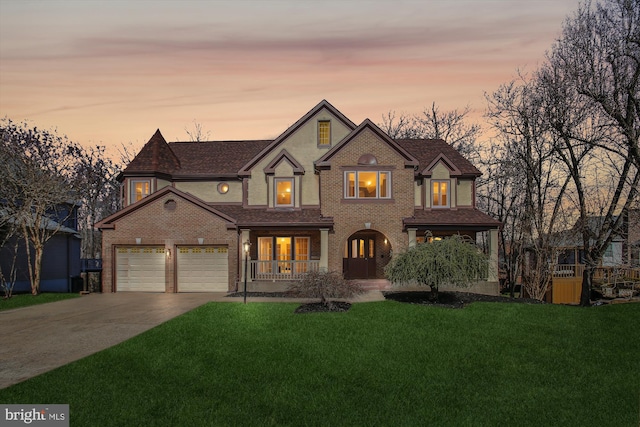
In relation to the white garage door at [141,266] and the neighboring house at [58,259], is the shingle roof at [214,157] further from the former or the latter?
the neighboring house at [58,259]

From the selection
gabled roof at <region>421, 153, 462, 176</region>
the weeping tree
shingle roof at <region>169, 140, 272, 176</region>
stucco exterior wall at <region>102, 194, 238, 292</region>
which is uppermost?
shingle roof at <region>169, 140, 272, 176</region>

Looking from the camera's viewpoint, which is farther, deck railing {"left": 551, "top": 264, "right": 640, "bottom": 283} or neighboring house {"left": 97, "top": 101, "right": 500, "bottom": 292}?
deck railing {"left": 551, "top": 264, "right": 640, "bottom": 283}

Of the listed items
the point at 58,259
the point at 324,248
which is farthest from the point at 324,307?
the point at 58,259

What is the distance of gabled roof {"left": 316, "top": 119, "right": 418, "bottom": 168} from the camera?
22547mm

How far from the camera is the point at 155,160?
991 inches

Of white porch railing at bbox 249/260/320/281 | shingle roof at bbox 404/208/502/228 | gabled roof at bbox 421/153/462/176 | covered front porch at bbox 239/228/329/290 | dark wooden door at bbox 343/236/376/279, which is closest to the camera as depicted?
white porch railing at bbox 249/260/320/281

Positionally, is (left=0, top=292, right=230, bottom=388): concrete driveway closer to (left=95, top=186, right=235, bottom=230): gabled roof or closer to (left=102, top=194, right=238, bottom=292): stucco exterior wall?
(left=102, top=194, right=238, bottom=292): stucco exterior wall

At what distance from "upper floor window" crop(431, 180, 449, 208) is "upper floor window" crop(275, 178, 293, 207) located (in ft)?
25.1

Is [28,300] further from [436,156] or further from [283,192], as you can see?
[436,156]

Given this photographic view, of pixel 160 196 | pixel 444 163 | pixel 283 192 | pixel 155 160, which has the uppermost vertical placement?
pixel 155 160

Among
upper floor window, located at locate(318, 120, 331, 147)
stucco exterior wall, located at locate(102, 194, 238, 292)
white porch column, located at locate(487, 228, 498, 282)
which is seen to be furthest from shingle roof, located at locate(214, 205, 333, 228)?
white porch column, located at locate(487, 228, 498, 282)

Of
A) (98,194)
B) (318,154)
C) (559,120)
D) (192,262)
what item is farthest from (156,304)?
(98,194)

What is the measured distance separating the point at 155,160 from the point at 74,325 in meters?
13.1

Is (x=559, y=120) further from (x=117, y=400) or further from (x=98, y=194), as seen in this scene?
(x=98, y=194)
